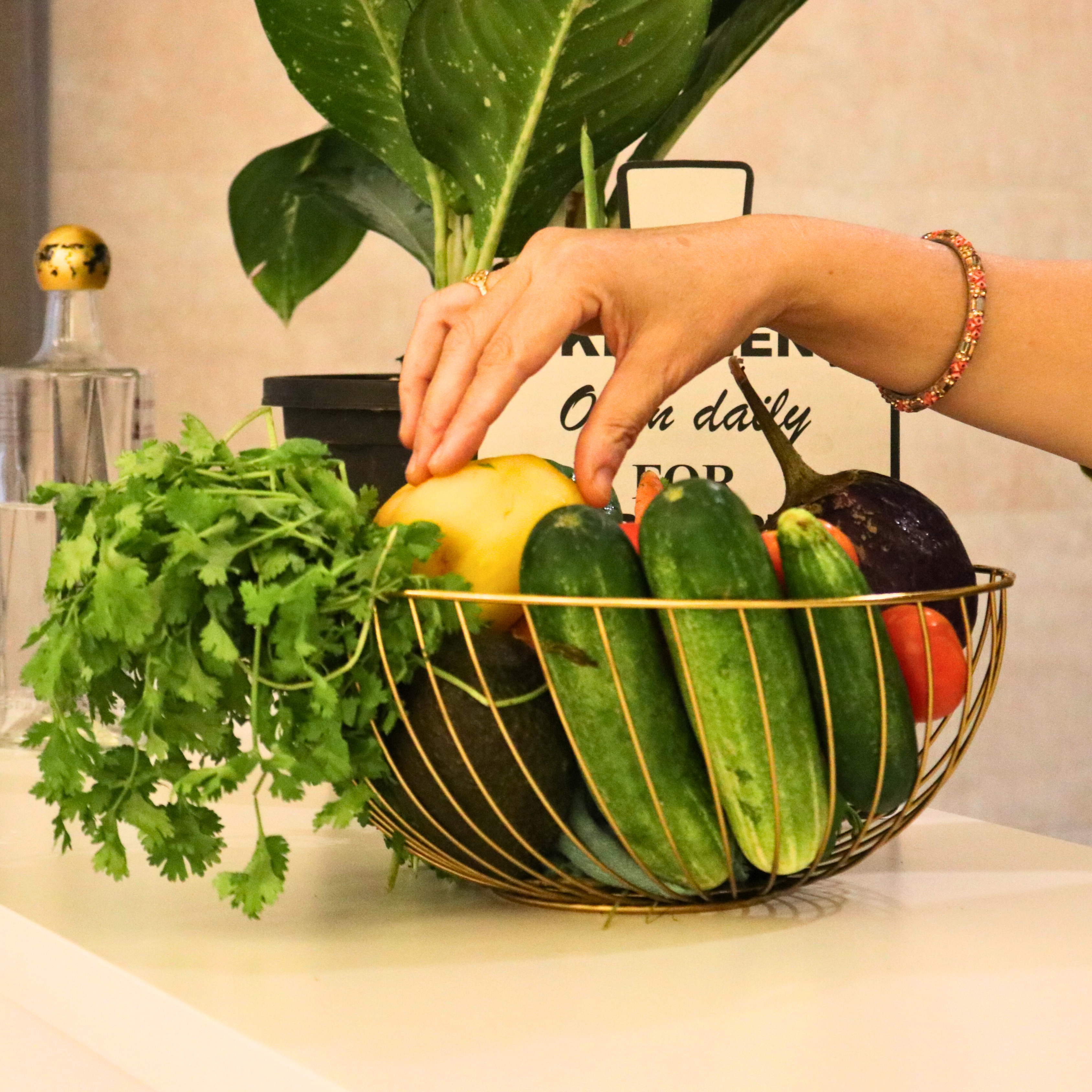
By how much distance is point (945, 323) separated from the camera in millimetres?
800

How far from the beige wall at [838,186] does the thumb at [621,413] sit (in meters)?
1.27

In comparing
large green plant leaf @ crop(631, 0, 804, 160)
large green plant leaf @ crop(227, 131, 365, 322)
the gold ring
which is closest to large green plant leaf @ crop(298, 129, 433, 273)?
large green plant leaf @ crop(227, 131, 365, 322)

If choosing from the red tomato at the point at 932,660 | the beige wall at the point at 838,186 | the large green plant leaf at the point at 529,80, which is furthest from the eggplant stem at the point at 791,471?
the beige wall at the point at 838,186

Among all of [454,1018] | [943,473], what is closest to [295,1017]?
[454,1018]

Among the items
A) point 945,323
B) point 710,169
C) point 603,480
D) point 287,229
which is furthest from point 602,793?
point 287,229

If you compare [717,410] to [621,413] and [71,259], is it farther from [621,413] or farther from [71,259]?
[71,259]

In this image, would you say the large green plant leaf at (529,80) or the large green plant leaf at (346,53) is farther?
the large green plant leaf at (346,53)

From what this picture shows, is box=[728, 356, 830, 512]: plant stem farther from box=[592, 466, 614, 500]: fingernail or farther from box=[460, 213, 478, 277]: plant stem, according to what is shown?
box=[460, 213, 478, 277]: plant stem

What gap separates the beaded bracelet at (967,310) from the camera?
31.4 inches

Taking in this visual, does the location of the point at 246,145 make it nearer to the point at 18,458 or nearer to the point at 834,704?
the point at 18,458

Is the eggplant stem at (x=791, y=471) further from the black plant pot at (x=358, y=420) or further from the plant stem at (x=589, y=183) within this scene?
the black plant pot at (x=358, y=420)

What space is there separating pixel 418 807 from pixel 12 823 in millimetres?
329

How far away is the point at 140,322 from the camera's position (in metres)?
1.96

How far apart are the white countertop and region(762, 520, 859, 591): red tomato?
15cm
